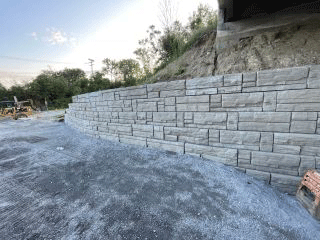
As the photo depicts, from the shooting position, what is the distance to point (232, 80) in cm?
217

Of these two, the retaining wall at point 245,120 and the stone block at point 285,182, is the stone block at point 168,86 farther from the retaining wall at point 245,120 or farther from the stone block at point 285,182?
the stone block at point 285,182

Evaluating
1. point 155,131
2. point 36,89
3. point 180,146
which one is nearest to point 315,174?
point 180,146

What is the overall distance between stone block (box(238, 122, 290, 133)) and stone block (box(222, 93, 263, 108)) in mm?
285

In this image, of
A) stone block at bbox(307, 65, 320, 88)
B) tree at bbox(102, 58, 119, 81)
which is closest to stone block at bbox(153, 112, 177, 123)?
stone block at bbox(307, 65, 320, 88)

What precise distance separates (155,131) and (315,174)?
252 centimetres

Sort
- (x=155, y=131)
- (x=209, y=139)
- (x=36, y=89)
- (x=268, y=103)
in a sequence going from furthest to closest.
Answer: (x=36, y=89)
(x=155, y=131)
(x=209, y=139)
(x=268, y=103)

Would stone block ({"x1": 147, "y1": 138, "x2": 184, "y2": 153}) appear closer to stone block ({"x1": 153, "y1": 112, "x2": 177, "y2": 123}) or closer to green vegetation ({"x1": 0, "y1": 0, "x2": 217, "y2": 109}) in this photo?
stone block ({"x1": 153, "y1": 112, "x2": 177, "y2": 123})

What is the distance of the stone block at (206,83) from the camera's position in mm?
2290

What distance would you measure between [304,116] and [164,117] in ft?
7.07

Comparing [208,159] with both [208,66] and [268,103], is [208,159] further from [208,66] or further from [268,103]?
[208,66]

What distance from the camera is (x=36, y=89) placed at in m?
17.3

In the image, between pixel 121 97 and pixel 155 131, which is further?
pixel 121 97

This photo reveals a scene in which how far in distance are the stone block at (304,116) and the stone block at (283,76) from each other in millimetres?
409

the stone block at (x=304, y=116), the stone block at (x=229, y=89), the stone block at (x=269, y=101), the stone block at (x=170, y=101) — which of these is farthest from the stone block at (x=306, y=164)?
the stone block at (x=170, y=101)
